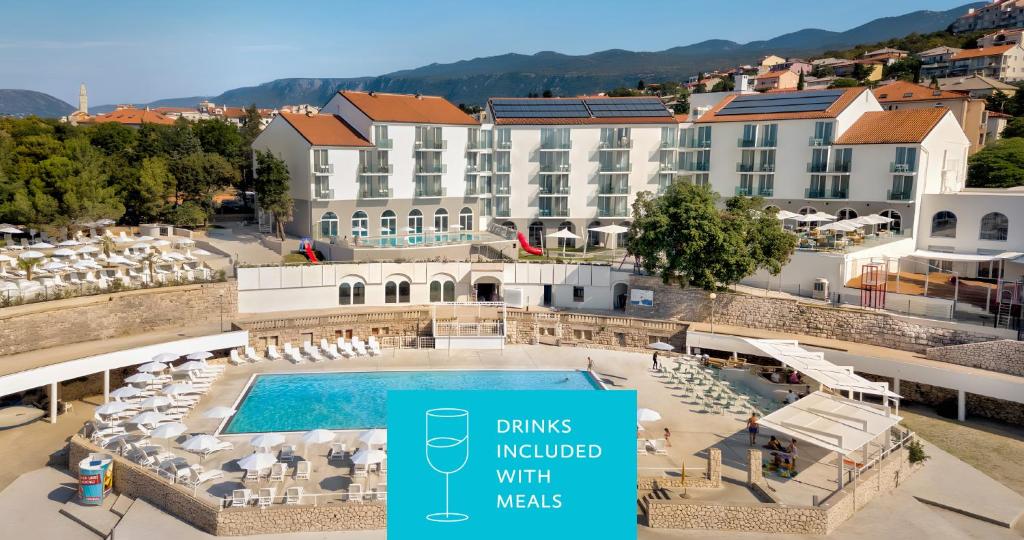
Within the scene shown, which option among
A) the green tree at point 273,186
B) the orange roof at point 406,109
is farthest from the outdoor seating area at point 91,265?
the orange roof at point 406,109

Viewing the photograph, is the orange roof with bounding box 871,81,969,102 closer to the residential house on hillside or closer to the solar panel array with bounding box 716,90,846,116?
the residential house on hillside

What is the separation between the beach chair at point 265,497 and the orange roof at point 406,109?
1252 inches

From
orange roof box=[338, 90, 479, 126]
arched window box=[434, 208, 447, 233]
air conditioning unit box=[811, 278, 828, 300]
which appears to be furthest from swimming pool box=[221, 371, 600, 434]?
orange roof box=[338, 90, 479, 126]

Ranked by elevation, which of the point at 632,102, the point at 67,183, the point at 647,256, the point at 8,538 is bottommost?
the point at 8,538

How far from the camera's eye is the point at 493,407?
250 inches

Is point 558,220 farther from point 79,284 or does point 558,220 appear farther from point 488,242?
point 79,284

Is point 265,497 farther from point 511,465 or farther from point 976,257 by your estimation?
point 976,257

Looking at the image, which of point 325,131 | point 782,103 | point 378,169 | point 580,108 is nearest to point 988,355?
point 782,103

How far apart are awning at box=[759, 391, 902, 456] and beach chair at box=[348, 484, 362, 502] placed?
12.6 metres

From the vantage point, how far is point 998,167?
59250 mm

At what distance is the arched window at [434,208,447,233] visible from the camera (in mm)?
52344

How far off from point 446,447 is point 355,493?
1612 cm

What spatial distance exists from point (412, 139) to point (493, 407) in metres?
45.9

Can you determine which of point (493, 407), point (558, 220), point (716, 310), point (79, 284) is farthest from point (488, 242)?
point (493, 407)
